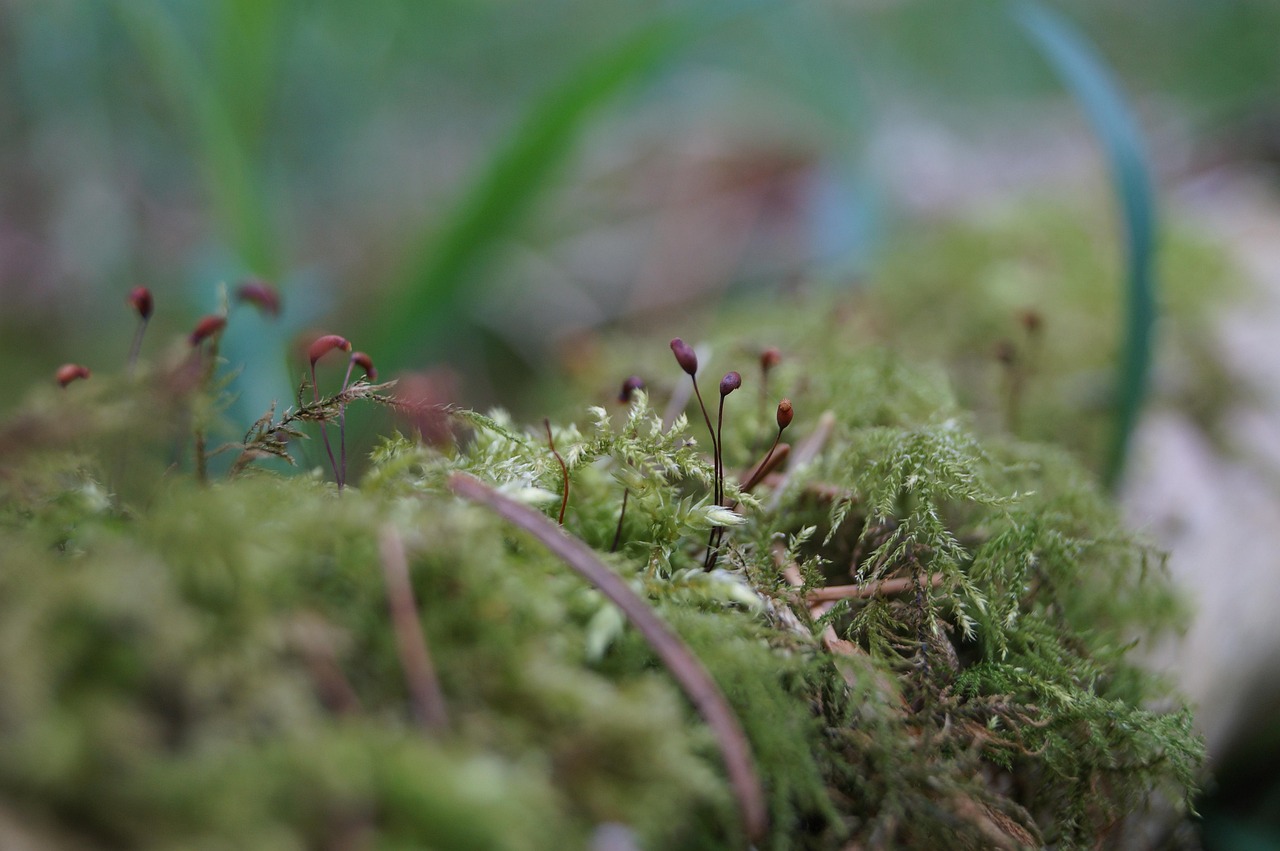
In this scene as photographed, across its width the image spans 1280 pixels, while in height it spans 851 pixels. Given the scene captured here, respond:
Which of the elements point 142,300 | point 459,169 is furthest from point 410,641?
point 459,169

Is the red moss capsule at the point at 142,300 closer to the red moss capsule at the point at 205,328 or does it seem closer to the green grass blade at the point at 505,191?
the red moss capsule at the point at 205,328

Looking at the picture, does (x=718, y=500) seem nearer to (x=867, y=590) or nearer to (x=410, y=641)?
(x=867, y=590)

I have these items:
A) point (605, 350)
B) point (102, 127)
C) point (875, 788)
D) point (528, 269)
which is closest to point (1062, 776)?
point (875, 788)

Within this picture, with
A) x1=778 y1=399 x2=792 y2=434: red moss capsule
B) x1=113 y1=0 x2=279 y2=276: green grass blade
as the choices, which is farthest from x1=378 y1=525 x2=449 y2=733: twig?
x1=113 y1=0 x2=279 y2=276: green grass blade

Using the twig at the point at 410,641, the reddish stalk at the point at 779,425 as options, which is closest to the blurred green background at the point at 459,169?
the reddish stalk at the point at 779,425

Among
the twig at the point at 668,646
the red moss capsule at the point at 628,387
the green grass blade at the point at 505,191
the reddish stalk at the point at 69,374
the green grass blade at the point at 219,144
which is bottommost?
the twig at the point at 668,646

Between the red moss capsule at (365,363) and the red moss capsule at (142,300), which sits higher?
the red moss capsule at (142,300)
